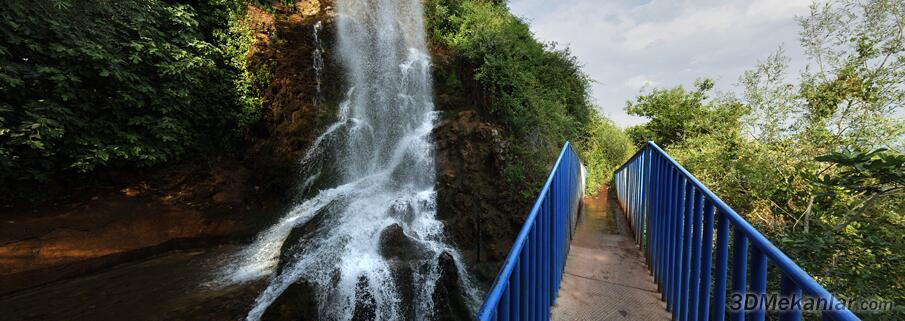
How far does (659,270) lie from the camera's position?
2.42 m

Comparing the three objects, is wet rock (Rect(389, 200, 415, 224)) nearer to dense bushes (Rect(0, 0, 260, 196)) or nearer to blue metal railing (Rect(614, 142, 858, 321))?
blue metal railing (Rect(614, 142, 858, 321))

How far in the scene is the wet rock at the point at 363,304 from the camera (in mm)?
4992

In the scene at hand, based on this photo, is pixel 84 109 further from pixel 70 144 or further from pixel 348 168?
pixel 348 168

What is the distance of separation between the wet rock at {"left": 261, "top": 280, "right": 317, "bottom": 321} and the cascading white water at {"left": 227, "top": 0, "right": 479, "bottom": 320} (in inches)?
6.8

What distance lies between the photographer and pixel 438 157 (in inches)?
323

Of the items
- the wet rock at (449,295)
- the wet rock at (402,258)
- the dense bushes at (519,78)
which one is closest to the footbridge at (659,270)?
the wet rock at (449,295)

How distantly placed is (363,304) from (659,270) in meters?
4.31

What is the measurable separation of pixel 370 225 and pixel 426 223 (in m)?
1.17

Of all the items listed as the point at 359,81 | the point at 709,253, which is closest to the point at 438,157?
the point at 359,81

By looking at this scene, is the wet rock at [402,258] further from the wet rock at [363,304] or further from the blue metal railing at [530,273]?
the blue metal railing at [530,273]

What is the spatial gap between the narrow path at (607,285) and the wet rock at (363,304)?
335 cm

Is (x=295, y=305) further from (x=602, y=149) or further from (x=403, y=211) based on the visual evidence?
(x=602, y=149)

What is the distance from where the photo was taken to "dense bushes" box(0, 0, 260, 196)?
5.40 metres

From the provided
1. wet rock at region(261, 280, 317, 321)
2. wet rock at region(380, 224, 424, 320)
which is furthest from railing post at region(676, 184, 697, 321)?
wet rock at region(261, 280, 317, 321)
